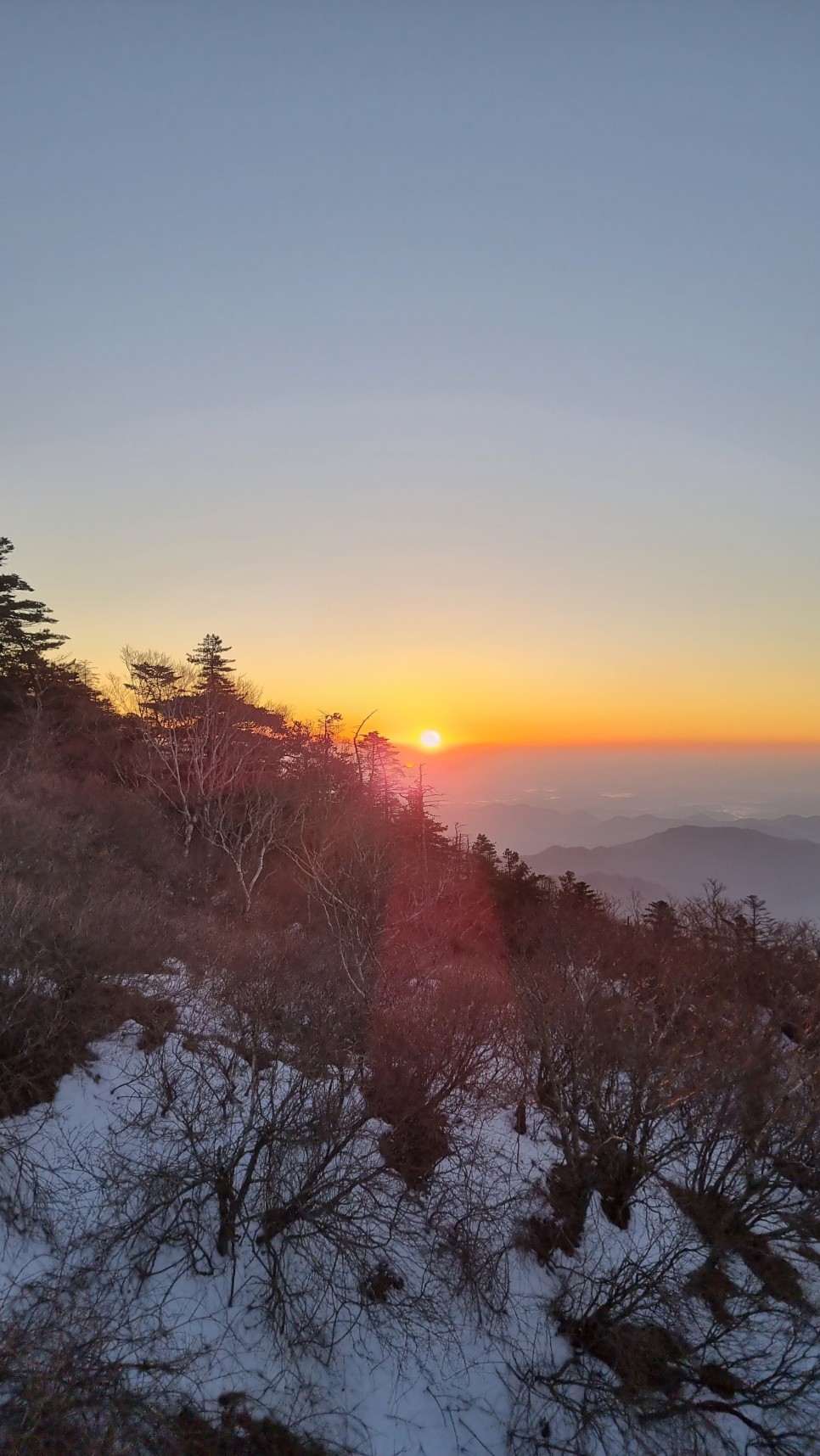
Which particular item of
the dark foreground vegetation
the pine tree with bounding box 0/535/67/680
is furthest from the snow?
the pine tree with bounding box 0/535/67/680

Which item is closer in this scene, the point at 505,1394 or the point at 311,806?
the point at 505,1394

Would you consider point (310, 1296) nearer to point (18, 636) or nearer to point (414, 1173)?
point (414, 1173)

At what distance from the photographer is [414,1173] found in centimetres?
1484

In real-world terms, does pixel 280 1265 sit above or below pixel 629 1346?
above

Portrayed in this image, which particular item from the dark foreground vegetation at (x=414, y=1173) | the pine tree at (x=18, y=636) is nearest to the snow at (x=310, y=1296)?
the dark foreground vegetation at (x=414, y=1173)

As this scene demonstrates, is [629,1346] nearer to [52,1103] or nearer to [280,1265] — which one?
[280,1265]

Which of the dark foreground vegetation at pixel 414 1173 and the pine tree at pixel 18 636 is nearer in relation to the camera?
the dark foreground vegetation at pixel 414 1173

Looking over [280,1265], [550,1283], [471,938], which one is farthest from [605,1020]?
[471,938]

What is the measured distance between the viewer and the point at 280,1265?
1206cm

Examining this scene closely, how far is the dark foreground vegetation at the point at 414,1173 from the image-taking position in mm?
11172

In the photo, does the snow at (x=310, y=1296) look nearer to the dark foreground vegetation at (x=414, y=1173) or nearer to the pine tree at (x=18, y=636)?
the dark foreground vegetation at (x=414, y=1173)

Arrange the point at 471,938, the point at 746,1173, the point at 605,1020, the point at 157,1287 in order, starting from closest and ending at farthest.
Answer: the point at 157,1287 → the point at 746,1173 → the point at 605,1020 → the point at 471,938

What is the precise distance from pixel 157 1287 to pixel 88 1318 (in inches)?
68.1

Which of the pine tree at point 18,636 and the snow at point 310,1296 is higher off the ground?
the pine tree at point 18,636
